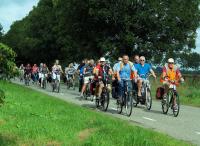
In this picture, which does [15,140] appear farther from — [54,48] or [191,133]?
[54,48]

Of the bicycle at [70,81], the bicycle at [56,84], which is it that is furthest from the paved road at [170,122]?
the bicycle at [70,81]

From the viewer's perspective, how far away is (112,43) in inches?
1967

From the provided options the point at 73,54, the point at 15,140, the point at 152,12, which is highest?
the point at 152,12

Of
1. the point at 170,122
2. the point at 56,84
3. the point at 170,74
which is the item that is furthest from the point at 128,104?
the point at 56,84

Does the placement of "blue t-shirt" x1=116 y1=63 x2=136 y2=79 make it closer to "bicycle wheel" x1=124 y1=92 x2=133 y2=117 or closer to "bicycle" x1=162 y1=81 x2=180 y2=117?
"bicycle wheel" x1=124 y1=92 x2=133 y2=117

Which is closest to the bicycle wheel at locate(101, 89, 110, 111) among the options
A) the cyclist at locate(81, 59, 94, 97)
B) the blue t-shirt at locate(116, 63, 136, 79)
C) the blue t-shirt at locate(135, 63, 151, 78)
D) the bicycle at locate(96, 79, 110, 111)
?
the bicycle at locate(96, 79, 110, 111)

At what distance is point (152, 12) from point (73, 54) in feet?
34.5

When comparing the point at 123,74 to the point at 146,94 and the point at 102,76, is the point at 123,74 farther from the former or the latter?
the point at 146,94

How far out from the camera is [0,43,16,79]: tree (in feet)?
29.8

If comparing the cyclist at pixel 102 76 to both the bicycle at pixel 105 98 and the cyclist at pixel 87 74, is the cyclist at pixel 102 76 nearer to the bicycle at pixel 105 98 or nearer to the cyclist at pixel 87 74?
the bicycle at pixel 105 98

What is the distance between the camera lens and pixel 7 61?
9.14 metres

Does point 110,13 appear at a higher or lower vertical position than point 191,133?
higher

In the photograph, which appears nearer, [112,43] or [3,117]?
[3,117]

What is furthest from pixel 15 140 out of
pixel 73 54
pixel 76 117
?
pixel 73 54
